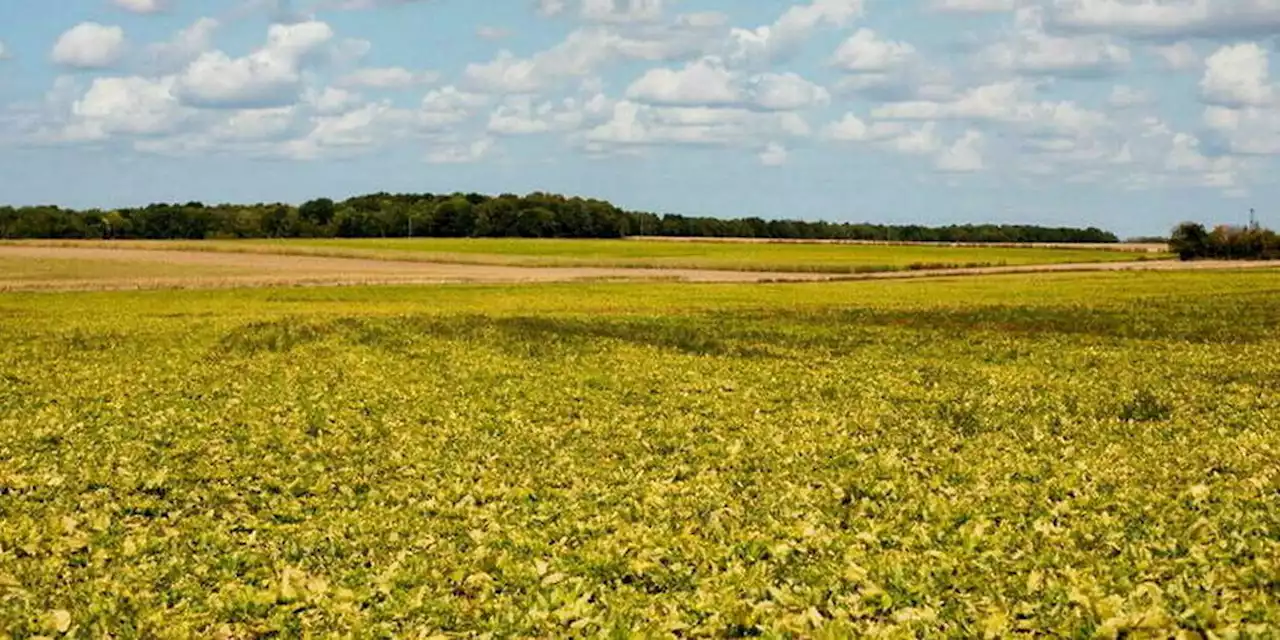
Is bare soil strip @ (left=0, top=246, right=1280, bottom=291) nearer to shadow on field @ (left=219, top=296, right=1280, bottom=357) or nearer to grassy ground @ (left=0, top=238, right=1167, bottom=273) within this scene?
grassy ground @ (left=0, top=238, right=1167, bottom=273)

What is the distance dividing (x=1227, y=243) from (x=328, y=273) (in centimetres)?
11800

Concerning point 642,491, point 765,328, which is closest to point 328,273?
point 765,328

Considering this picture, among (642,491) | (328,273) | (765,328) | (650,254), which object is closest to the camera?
(642,491)

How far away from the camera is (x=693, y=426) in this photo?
2492 cm

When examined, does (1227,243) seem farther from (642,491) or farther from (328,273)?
(642,491)

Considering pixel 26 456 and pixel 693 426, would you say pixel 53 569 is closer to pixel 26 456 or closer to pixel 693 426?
pixel 26 456

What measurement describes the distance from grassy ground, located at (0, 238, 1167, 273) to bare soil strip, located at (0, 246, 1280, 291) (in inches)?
231

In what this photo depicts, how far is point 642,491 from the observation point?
1836 centimetres

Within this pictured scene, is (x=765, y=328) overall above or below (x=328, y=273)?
above

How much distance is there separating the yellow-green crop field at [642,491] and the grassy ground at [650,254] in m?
101

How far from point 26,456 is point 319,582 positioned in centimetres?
1115

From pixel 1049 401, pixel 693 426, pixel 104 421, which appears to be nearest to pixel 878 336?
pixel 1049 401

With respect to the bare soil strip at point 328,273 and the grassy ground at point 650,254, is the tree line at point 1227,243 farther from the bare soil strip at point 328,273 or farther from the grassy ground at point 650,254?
the bare soil strip at point 328,273

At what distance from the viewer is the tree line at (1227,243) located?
169500mm
